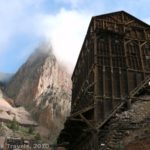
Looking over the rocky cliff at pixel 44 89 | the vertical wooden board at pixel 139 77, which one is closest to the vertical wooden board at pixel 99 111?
the vertical wooden board at pixel 139 77

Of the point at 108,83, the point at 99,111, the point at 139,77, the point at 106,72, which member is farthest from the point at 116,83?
the point at 99,111

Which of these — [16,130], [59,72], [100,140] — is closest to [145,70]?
[100,140]

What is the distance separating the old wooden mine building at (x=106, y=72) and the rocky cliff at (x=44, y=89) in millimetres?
60654

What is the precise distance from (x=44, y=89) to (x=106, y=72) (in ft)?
269

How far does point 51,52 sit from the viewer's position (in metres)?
122

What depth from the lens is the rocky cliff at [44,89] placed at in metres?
96.7

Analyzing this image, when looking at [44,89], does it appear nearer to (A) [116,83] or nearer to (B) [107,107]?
(A) [116,83]

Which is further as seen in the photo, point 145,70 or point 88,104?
point 145,70

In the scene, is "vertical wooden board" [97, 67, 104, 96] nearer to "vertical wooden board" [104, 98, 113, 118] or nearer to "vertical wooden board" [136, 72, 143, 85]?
"vertical wooden board" [104, 98, 113, 118]

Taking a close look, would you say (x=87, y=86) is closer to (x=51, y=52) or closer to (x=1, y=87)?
(x=51, y=52)

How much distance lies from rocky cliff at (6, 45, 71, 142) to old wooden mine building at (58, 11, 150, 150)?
199ft

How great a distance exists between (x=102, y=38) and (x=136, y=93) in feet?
21.3

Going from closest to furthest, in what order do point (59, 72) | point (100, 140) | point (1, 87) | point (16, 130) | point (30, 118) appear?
1. point (100, 140)
2. point (16, 130)
3. point (30, 118)
4. point (59, 72)
5. point (1, 87)

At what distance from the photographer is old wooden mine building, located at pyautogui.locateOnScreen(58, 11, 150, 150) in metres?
26.7
